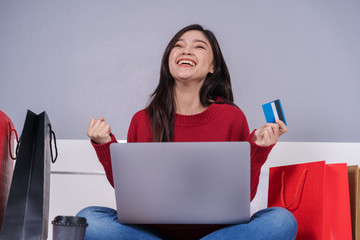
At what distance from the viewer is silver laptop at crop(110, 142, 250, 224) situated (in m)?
0.96

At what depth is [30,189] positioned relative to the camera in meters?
1.05

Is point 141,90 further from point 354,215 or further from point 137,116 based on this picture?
point 354,215

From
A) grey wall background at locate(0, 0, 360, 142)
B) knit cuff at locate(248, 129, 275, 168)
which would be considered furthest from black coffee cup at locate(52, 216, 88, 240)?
grey wall background at locate(0, 0, 360, 142)

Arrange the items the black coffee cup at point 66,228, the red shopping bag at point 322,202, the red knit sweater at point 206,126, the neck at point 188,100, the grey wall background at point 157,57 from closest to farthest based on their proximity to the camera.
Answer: the black coffee cup at point 66,228, the red shopping bag at point 322,202, the red knit sweater at point 206,126, the neck at point 188,100, the grey wall background at point 157,57

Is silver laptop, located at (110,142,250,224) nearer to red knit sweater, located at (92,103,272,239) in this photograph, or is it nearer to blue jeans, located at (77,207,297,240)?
blue jeans, located at (77,207,297,240)

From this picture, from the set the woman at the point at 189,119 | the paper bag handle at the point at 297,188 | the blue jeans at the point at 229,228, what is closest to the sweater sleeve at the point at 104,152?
the woman at the point at 189,119

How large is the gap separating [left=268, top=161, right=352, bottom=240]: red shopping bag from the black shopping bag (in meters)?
0.74

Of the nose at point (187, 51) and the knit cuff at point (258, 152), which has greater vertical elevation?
the nose at point (187, 51)

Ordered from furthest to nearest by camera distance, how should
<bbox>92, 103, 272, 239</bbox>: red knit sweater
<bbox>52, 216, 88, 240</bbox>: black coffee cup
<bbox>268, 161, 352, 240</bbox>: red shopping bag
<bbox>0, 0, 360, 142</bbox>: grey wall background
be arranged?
<bbox>0, 0, 360, 142</bbox>: grey wall background → <bbox>92, 103, 272, 239</bbox>: red knit sweater → <bbox>268, 161, 352, 240</bbox>: red shopping bag → <bbox>52, 216, 88, 240</bbox>: black coffee cup

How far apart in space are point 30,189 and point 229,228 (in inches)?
20.4

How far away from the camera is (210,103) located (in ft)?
5.17

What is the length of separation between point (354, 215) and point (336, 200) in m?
0.07

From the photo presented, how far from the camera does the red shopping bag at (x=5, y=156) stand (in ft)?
4.04

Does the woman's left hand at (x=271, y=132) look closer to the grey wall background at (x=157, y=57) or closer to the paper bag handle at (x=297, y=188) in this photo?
the paper bag handle at (x=297, y=188)
